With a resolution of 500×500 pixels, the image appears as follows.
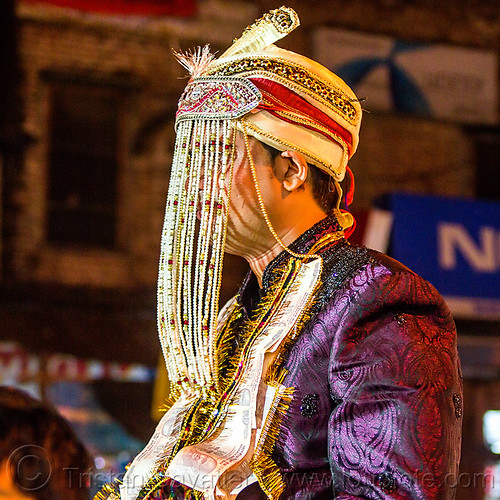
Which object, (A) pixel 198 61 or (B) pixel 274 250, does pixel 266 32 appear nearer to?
(A) pixel 198 61

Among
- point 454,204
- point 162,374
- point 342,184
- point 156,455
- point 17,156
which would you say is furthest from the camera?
point 17,156

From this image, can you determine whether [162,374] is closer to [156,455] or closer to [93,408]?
[93,408]

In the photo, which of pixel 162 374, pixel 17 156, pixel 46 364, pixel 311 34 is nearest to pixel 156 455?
pixel 162 374

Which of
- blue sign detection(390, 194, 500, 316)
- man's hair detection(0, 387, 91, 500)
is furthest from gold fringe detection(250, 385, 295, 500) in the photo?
blue sign detection(390, 194, 500, 316)

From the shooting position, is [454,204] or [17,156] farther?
[17,156]

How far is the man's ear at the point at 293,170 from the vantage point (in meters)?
1.99

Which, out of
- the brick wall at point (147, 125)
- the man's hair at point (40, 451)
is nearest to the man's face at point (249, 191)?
the man's hair at point (40, 451)

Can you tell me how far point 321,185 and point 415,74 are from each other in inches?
347

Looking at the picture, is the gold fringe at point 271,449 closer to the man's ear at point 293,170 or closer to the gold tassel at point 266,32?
the man's ear at point 293,170

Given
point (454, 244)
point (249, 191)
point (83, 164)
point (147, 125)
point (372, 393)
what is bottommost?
point (372, 393)

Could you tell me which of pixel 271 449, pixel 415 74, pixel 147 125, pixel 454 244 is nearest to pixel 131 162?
pixel 147 125

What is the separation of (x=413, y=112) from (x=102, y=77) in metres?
3.75

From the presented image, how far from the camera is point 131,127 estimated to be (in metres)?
9.80

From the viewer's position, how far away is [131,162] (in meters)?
9.69
